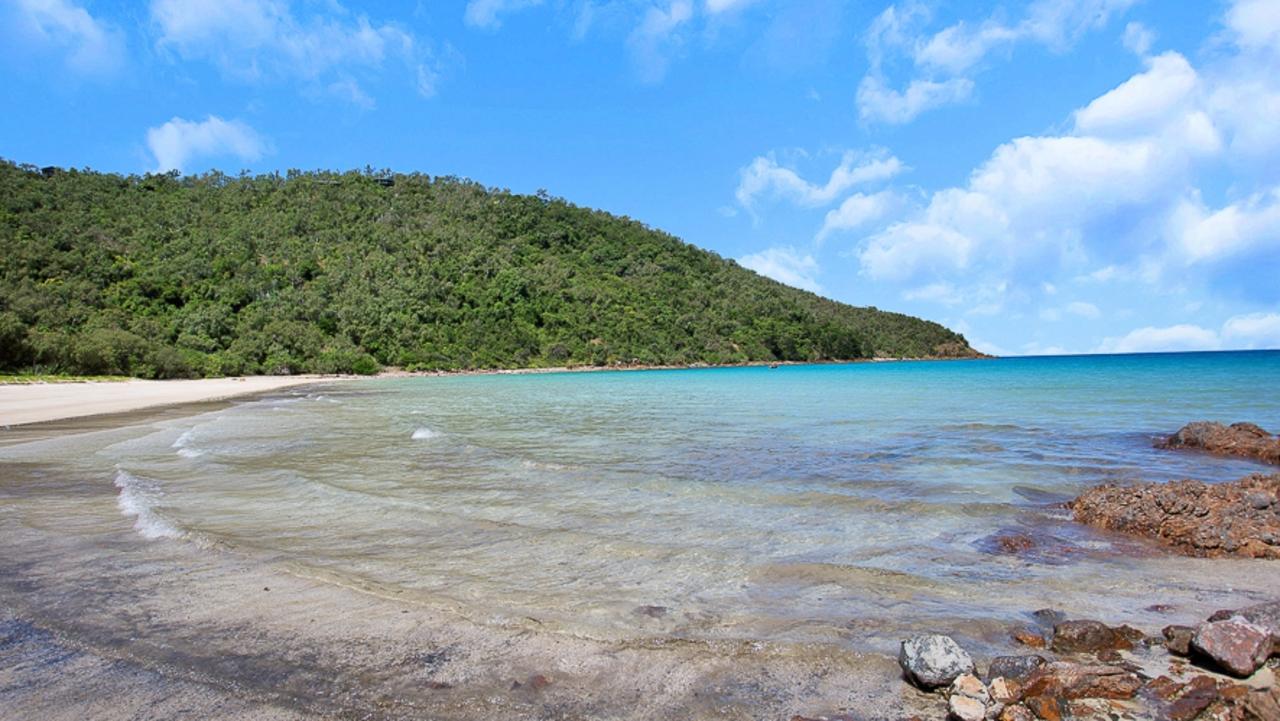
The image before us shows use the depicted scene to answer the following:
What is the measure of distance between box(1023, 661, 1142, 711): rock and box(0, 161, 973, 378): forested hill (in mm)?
61587

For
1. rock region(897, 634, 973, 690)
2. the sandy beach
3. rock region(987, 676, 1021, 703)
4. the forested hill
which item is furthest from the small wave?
the forested hill

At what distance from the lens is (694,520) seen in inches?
318

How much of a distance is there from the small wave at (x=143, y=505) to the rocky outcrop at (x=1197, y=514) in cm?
1069

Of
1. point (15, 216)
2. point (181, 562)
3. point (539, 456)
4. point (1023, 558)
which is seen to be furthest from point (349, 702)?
point (15, 216)

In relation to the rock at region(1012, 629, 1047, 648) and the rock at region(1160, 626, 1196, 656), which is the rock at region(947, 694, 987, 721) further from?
the rock at region(1160, 626, 1196, 656)

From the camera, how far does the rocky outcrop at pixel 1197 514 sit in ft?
21.5

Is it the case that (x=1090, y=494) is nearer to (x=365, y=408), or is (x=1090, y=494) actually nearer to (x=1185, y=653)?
(x=1185, y=653)

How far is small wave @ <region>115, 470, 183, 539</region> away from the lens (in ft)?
23.7

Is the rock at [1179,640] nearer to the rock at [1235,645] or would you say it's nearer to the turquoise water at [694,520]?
the rock at [1235,645]

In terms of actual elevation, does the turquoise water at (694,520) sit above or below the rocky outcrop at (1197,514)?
below

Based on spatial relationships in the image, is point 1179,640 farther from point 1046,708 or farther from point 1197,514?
point 1197,514

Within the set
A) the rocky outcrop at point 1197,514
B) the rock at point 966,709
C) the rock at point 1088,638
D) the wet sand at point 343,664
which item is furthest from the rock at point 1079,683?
the rocky outcrop at point 1197,514

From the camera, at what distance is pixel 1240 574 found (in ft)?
19.3

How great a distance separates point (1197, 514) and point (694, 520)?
5.63m
